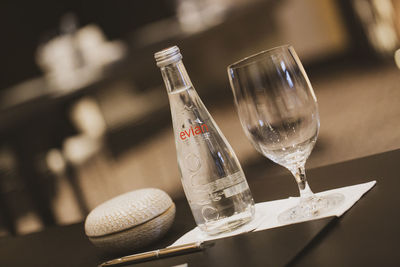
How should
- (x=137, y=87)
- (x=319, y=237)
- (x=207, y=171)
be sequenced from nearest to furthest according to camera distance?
(x=319, y=237)
(x=207, y=171)
(x=137, y=87)

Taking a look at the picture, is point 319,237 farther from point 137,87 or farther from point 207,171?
point 137,87

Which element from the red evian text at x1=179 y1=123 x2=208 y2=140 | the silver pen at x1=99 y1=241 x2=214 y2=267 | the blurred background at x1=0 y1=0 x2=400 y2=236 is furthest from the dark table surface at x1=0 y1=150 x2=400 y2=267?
the blurred background at x1=0 y1=0 x2=400 y2=236

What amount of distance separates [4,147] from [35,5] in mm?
2592

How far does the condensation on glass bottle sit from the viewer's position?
568 millimetres

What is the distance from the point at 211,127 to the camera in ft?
1.95

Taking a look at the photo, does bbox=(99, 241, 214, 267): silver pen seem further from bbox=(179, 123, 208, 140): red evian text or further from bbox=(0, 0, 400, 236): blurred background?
bbox=(0, 0, 400, 236): blurred background

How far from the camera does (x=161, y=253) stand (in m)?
0.55

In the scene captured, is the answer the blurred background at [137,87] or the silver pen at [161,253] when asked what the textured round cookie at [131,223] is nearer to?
the silver pen at [161,253]

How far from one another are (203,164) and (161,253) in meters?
0.10

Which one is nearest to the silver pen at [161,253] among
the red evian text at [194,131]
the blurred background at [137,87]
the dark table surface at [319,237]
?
the dark table surface at [319,237]

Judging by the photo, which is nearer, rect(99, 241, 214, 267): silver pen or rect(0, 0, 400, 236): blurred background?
rect(99, 241, 214, 267): silver pen

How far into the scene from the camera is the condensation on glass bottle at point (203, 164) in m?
0.57

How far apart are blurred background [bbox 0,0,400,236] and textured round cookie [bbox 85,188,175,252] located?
1.70 meters

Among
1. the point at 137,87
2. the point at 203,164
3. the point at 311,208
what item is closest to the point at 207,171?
the point at 203,164
